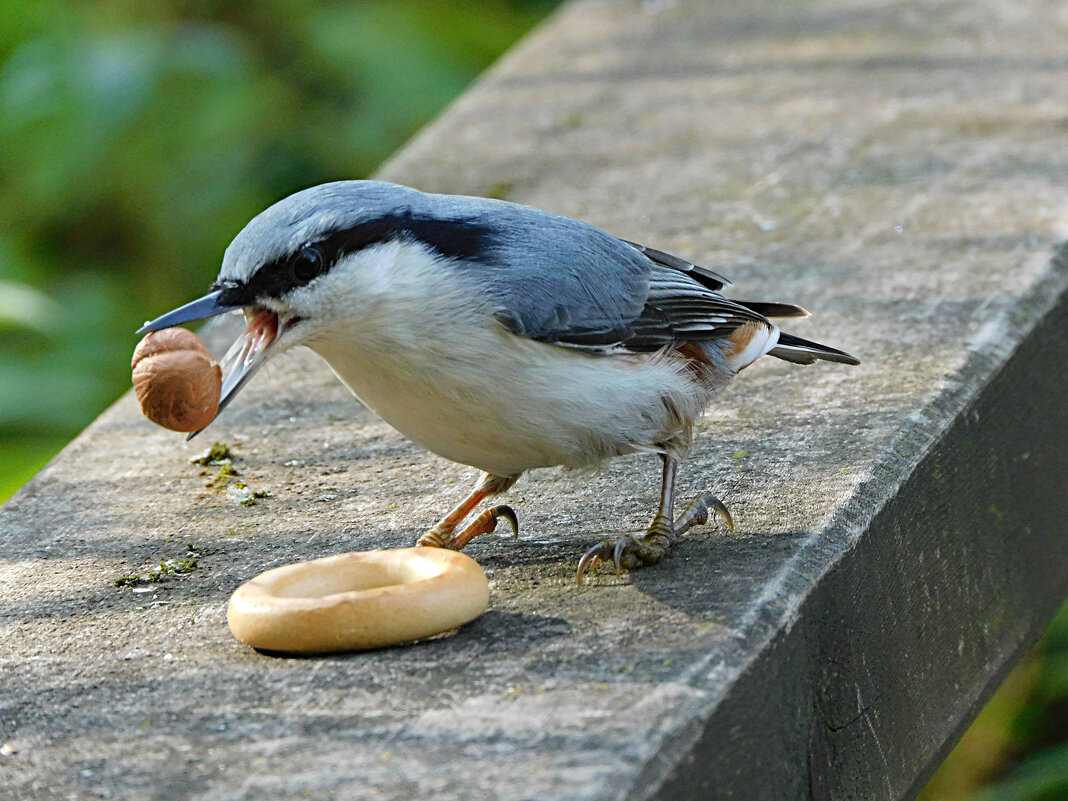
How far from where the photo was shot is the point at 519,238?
8.23 ft

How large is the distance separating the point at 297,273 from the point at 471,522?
64 cm

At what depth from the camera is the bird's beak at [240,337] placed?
87.4 inches

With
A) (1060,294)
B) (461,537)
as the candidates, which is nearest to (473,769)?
(461,537)

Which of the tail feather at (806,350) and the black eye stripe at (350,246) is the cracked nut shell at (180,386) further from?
the tail feather at (806,350)

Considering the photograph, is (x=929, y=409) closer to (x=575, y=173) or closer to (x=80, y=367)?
(x=575, y=173)

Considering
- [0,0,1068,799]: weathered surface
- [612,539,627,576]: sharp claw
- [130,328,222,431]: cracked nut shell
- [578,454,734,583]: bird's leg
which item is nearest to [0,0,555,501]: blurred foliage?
[0,0,1068,799]: weathered surface

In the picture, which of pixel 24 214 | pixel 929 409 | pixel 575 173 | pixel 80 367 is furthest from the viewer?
pixel 24 214

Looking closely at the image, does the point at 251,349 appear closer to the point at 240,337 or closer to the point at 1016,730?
the point at 240,337

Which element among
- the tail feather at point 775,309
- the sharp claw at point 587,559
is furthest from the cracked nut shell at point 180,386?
the tail feather at point 775,309

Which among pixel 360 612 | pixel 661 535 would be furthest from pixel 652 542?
pixel 360 612

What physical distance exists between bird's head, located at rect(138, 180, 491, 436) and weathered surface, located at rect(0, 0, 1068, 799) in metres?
0.48

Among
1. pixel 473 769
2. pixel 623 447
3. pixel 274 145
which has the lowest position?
pixel 473 769

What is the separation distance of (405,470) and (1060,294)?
1815mm

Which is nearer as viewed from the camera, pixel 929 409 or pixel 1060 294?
pixel 929 409
